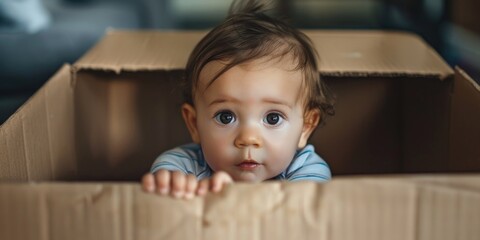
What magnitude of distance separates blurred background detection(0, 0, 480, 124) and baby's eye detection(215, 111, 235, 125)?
15.1 inches

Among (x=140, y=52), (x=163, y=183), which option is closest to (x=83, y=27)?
(x=140, y=52)

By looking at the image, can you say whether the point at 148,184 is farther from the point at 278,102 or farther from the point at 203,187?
the point at 278,102

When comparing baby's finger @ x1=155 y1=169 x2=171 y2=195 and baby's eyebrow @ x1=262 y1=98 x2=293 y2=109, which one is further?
baby's eyebrow @ x1=262 y1=98 x2=293 y2=109

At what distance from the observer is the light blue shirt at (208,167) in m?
0.89

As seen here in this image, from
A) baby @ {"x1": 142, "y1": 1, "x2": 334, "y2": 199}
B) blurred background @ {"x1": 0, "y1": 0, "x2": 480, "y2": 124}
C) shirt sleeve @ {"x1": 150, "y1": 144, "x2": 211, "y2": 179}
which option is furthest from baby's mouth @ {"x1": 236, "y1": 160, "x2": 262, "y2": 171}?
blurred background @ {"x1": 0, "y1": 0, "x2": 480, "y2": 124}

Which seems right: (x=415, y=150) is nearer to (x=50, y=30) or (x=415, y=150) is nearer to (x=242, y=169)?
(x=242, y=169)

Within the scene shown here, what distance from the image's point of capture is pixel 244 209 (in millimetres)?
529

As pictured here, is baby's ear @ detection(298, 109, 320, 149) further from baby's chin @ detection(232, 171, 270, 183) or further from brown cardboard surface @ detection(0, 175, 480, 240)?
brown cardboard surface @ detection(0, 175, 480, 240)

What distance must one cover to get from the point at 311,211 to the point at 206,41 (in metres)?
0.42

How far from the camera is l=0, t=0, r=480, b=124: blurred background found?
1583 mm

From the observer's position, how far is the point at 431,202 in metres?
0.53

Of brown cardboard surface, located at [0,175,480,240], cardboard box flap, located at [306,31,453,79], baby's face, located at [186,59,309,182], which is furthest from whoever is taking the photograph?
cardboard box flap, located at [306,31,453,79]

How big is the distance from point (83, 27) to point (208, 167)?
2.71 feet

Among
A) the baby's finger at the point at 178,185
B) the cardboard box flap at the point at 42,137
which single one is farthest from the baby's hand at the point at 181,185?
the cardboard box flap at the point at 42,137
